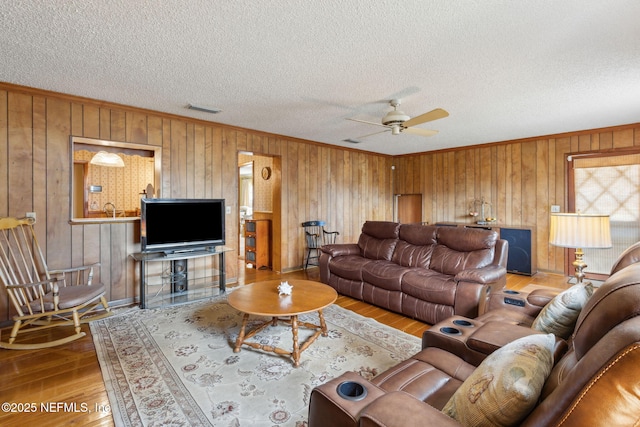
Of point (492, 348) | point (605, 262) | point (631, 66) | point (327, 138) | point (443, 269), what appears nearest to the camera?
point (492, 348)

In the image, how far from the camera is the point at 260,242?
582cm

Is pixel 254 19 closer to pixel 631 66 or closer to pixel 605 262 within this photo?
pixel 631 66

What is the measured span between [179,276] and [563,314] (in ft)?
13.5

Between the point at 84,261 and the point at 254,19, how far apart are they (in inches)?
133

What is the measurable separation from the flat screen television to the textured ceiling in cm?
126

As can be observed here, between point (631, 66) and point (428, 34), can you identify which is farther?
point (631, 66)

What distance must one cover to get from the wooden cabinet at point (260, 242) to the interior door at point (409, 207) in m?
3.61

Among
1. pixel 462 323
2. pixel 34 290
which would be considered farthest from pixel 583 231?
pixel 34 290

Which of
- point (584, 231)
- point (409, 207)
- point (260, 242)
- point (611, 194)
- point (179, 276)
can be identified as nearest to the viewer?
point (584, 231)

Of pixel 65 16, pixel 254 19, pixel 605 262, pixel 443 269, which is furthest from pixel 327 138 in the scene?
pixel 605 262

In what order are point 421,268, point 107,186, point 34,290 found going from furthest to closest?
point 107,186, point 421,268, point 34,290

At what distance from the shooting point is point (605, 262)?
15.9 feet

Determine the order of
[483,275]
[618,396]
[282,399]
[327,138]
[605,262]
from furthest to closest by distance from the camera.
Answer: [327,138] → [605,262] → [483,275] → [282,399] → [618,396]

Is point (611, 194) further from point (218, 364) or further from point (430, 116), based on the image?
point (218, 364)
